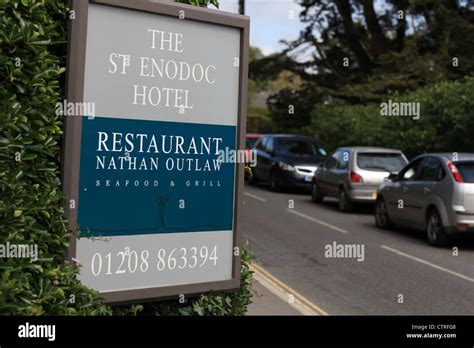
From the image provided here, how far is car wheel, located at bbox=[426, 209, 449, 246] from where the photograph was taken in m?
12.2

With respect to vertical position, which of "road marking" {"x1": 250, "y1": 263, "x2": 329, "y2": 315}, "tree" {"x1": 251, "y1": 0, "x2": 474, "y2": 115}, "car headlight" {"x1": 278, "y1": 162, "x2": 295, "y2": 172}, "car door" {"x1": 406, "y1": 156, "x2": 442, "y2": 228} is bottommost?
"road marking" {"x1": 250, "y1": 263, "x2": 329, "y2": 315}

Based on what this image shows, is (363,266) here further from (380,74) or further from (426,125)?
(380,74)

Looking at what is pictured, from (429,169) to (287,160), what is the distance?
33.1 feet

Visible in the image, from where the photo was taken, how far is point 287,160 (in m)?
23.0

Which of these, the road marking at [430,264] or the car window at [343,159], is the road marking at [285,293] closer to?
the road marking at [430,264]

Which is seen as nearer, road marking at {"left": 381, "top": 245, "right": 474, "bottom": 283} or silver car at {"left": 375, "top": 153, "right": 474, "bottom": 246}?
road marking at {"left": 381, "top": 245, "right": 474, "bottom": 283}

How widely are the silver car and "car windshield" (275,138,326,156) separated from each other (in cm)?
951

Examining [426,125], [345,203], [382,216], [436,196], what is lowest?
[382,216]

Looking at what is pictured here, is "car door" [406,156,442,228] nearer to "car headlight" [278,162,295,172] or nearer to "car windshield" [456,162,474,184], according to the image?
"car windshield" [456,162,474,184]
